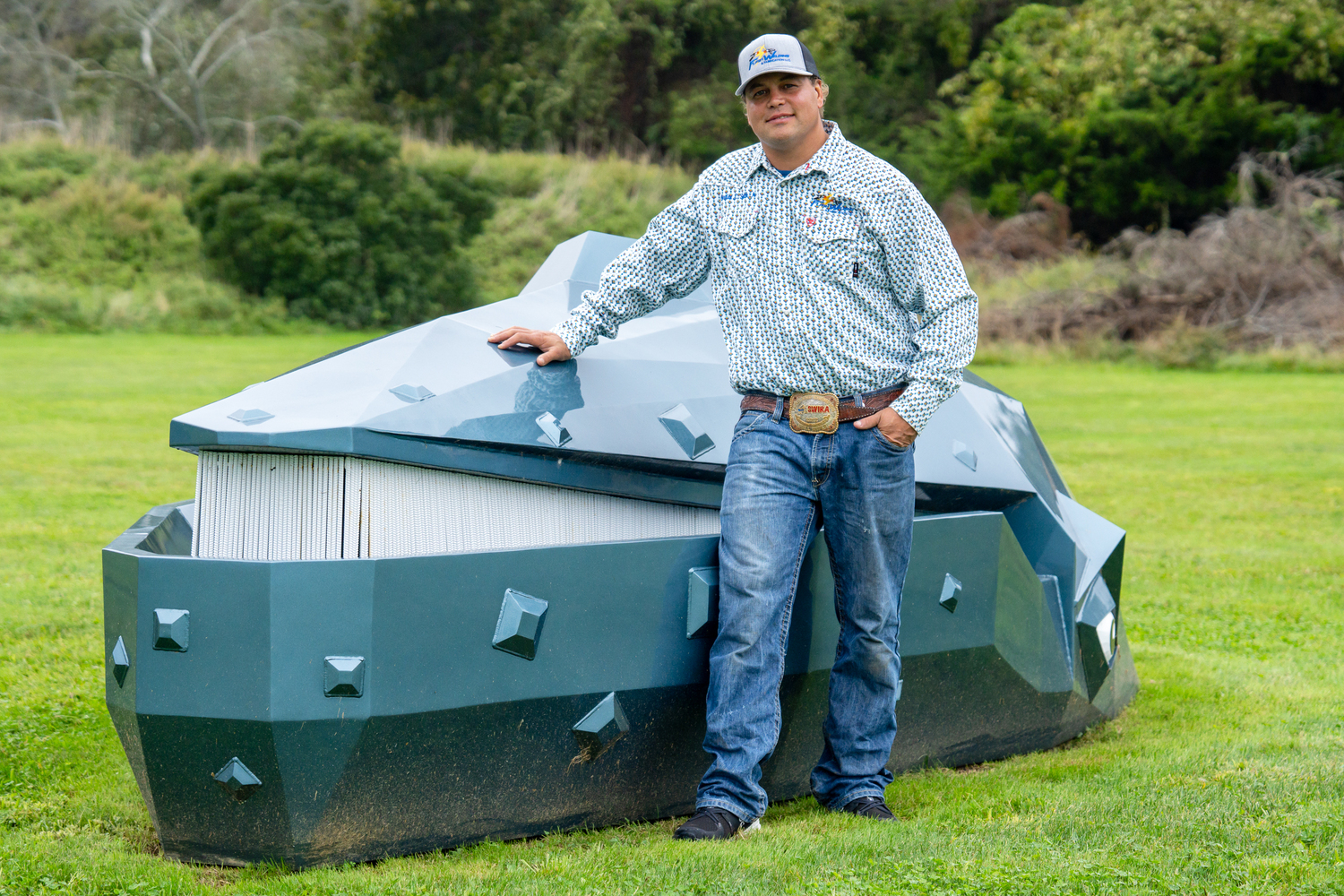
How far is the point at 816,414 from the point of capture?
127 inches

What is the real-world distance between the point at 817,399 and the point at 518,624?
0.90m

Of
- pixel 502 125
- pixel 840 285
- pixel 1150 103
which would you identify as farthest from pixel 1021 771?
pixel 502 125

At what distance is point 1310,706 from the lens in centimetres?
460

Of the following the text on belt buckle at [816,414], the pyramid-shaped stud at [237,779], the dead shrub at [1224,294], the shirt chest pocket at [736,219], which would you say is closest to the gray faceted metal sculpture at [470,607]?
the pyramid-shaped stud at [237,779]

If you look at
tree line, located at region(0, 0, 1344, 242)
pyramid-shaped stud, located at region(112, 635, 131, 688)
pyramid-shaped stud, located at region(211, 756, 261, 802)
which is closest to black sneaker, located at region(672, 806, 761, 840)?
pyramid-shaped stud, located at region(211, 756, 261, 802)

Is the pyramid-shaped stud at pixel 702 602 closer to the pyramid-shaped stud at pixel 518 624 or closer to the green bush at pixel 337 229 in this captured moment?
the pyramid-shaped stud at pixel 518 624

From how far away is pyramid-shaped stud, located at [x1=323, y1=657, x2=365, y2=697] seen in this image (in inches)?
112

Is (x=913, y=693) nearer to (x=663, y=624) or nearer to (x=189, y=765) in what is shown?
(x=663, y=624)

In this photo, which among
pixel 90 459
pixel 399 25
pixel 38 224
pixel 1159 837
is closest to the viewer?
pixel 1159 837

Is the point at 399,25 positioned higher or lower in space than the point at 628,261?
higher

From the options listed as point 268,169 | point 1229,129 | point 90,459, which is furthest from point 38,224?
point 1229,129

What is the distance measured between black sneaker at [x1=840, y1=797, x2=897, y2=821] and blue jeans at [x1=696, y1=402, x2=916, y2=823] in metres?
0.02

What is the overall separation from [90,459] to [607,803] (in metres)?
7.83

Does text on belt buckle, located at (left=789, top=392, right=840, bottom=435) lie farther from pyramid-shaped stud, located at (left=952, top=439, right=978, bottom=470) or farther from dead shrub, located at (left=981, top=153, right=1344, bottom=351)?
dead shrub, located at (left=981, top=153, right=1344, bottom=351)
